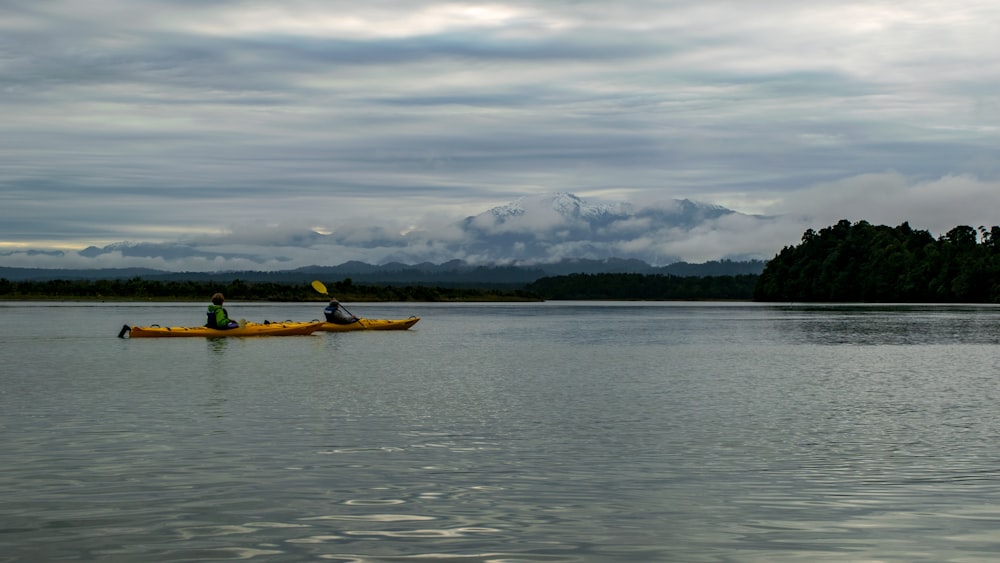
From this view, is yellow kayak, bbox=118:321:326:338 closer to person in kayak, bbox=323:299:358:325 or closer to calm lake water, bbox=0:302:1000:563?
person in kayak, bbox=323:299:358:325

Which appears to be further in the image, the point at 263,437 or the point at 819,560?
the point at 263,437

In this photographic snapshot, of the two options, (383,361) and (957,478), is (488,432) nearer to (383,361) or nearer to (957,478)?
(957,478)

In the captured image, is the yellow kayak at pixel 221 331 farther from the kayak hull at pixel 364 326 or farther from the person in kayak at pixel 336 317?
the person in kayak at pixel 336 317

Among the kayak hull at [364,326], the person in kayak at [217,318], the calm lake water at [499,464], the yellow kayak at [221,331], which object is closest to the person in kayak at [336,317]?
the kayak hull at [364,326]

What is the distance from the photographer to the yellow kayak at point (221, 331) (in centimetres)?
6931

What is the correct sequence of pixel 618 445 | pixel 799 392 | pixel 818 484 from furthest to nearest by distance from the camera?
pixel 799 392, pixel 618 445, pixel 818 484

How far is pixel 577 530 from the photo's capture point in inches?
619

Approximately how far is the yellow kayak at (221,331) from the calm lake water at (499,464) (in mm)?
20769

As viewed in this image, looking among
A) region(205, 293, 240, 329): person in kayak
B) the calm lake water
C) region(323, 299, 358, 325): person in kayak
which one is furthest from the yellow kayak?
the calm lake water

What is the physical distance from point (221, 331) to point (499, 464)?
50806 millimetres

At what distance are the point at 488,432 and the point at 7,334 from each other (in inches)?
2441

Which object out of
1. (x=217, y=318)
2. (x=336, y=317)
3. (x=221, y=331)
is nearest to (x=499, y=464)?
(x=221, y=331)

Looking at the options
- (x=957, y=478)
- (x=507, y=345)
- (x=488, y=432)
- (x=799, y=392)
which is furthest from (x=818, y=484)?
(x=507, y=345)

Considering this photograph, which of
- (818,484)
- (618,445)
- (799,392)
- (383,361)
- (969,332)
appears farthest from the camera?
(969,332)
